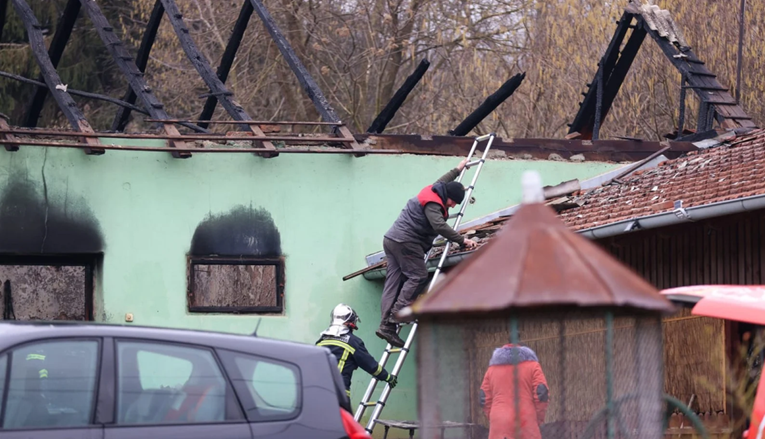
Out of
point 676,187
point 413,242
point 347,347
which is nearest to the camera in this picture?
point 347,347

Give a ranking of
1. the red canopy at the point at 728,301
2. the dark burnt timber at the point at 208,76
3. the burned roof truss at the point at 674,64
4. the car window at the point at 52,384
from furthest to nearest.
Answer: the burned roof truss at the point at 674,64 < the dark burnt timber at the point at 208,76 < the car window at the point at 52,384 < the red canopy at the point at 728,301

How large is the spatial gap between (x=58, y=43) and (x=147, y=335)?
891 cm

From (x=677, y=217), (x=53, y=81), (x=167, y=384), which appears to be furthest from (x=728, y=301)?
(x=53, y=81)

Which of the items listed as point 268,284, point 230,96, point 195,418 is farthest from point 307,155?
point 195,418

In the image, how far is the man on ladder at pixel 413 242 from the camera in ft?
31.6

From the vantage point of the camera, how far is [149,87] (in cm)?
1184

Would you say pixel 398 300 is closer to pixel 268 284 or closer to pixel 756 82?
pixel 268 284

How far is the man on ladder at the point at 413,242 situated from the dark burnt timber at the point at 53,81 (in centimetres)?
316

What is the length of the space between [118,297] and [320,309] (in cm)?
208

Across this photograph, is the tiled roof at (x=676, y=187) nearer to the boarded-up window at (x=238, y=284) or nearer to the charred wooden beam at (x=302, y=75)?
the boarded-up window at (x=238, y=284)

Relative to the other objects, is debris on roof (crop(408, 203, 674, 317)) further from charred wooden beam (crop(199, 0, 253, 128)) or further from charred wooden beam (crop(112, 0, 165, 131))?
charred wooden beam (crop(112, 0, 165, 131))

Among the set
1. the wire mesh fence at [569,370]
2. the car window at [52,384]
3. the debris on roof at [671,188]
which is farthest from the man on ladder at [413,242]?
the wire mesh fence at [569,370]

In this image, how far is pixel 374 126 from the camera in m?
12.6

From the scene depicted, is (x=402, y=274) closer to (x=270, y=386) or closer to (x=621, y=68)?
(x=270, y=386)
